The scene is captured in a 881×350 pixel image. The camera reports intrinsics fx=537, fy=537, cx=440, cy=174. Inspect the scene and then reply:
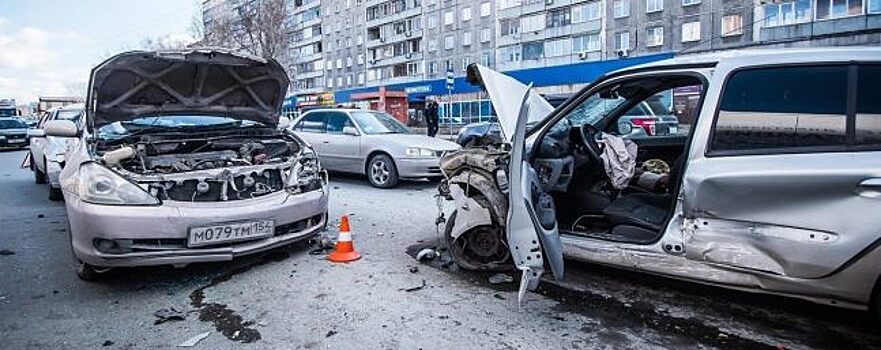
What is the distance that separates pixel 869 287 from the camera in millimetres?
2545

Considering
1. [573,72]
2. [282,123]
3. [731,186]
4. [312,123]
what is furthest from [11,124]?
[573,72]

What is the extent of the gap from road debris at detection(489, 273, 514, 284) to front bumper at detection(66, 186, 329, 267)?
1695 mm

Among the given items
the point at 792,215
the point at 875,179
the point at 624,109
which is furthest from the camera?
the point at 624,109

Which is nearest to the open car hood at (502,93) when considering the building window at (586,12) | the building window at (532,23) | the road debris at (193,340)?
the road debris at (193,340)

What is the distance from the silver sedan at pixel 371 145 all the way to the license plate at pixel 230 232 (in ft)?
14.6

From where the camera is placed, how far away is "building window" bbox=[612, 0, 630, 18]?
3875 centimetres

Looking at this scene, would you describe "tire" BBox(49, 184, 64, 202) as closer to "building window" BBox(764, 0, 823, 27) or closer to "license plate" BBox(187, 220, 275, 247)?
"license plate" BBox(187, 220, 275, 247)

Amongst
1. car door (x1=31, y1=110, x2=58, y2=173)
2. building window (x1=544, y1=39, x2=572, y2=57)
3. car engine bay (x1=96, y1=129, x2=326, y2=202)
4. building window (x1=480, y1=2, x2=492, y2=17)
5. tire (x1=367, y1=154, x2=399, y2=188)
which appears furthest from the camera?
building window (x1=480, y1=2, x2=492, y2=17)

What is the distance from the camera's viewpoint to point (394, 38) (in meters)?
60.1

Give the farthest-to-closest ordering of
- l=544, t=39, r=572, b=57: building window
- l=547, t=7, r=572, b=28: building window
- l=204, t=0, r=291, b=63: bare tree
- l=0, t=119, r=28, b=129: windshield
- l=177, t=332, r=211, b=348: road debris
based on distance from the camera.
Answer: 1. l=544, t=39, r=572, b=57: building window
2. l=547, t=7, r=572, b=28: building window
3. l=204, t=0, r=291, b=63: bare tree
4. l=0, t=119, r=28, b=129: windshield
5. l=177, t=332, r=211, b=348: road debris

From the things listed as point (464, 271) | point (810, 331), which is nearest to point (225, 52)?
point (464, 271)

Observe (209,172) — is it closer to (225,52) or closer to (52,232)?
(225,52)

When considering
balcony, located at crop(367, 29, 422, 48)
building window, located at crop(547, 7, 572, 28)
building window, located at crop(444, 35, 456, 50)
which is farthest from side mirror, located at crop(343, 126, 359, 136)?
balcony, located at crop(367, 29, 422, 48)

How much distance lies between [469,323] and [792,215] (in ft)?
5.94
